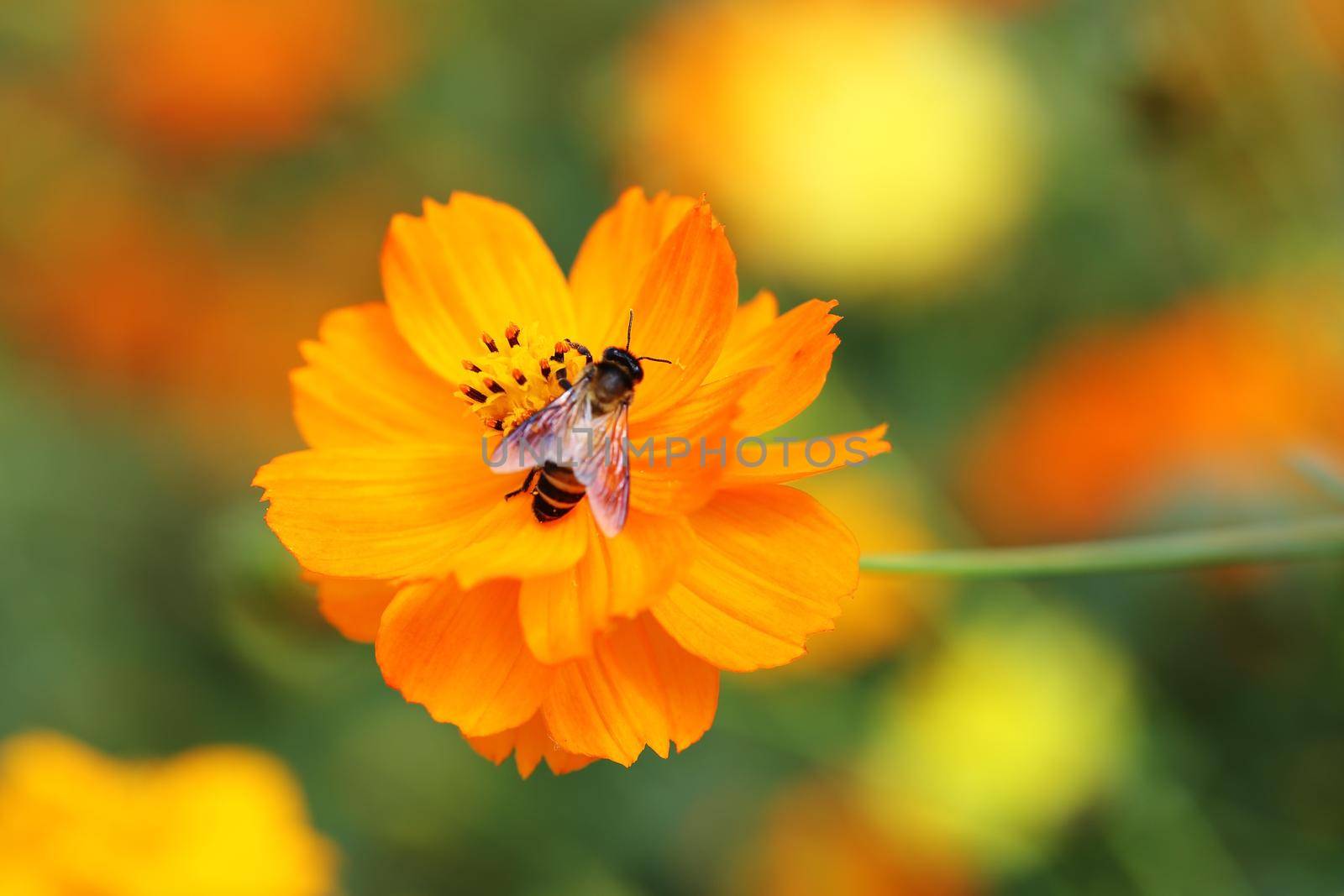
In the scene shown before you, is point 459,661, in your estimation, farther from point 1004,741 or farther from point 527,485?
point 1004,741

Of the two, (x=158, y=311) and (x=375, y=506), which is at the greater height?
(x=375, y=506)

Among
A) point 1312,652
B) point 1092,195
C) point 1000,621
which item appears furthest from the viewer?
point 1092,195

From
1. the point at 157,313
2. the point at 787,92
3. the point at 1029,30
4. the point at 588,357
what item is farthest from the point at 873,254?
the point at 157,313

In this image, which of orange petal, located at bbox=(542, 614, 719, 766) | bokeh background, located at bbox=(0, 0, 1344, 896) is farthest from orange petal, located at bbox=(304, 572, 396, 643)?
bokeh background, located at bbox=(0, 0, 1344, 896)

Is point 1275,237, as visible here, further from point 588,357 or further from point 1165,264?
point 588,357

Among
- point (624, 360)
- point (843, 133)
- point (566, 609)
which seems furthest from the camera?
point (843, 133)

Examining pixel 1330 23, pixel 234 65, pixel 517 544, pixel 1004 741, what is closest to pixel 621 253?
pixel 517 544
